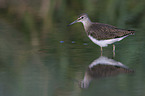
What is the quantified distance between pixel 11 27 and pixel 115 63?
5296mm

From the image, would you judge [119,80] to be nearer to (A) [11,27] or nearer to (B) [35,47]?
(B) [35,47]

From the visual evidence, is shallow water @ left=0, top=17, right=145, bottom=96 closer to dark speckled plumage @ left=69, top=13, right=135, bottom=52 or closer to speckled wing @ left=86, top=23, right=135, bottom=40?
dark speckled plumage @ left=69, top=13, right=135, bottom=52

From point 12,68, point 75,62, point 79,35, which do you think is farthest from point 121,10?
point 12,68

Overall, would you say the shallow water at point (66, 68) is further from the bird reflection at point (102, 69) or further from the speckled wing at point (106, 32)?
the speckled wing at point (106, 32)

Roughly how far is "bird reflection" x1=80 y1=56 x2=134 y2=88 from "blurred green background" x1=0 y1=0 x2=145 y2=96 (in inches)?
5.7

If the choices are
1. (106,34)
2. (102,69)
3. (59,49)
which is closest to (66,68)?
(102,69)

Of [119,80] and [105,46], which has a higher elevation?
[105,46]

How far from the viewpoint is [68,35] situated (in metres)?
9.48

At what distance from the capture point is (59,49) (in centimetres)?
795

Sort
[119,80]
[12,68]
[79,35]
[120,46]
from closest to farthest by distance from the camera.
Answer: [119,80]
[12,68]
[120,46]
[79,35]

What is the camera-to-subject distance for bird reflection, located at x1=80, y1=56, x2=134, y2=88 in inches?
228

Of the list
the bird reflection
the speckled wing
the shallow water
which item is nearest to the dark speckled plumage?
the speckled wing

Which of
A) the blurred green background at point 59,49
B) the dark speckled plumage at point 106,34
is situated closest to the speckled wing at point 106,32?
the dark speckled plumage at point 106,34

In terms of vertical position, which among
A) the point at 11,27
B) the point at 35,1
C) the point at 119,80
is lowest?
the point at 119,80
